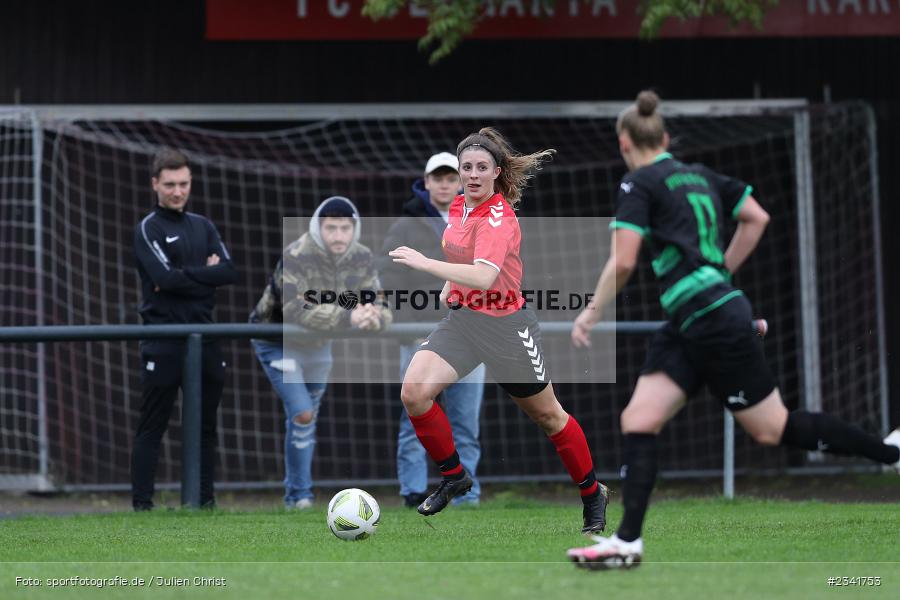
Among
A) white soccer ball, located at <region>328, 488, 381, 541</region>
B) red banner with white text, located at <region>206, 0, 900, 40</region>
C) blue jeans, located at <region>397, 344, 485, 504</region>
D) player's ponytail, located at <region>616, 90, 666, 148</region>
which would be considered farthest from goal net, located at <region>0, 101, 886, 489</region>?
player's ponytail, located at <region>616, 90, 666, 148</region>

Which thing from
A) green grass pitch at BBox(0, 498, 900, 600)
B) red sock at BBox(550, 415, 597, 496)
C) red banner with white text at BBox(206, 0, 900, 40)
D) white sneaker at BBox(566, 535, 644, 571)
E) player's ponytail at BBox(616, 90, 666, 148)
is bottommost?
green grass pitch at BBox(0, 498, 900, 600)

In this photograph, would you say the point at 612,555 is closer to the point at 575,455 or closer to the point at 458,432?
the point at 575,455

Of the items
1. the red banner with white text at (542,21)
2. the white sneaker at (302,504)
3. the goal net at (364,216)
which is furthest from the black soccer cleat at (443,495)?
the red banner with white text at (542,21)

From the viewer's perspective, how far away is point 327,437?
1175cm

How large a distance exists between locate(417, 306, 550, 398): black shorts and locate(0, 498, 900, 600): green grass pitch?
804mm

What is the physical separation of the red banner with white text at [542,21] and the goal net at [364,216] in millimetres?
664

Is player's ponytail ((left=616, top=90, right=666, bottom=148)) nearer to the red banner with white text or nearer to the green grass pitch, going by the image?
the green grass pitch

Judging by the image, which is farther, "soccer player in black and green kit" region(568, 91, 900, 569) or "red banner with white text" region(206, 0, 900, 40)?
"red banner with white text" region(206, 0, 900, 40)

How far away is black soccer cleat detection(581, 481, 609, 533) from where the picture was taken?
7.22m

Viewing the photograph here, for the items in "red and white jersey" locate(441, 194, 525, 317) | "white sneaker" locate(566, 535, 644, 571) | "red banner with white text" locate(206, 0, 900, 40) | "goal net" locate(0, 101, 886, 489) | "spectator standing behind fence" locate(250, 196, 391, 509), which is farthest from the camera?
"goal net" locate(0, 101, 886, 489)

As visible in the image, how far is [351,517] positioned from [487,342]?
1122 millimetres

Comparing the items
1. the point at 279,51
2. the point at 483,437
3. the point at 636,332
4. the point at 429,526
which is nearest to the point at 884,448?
the point at 429,526

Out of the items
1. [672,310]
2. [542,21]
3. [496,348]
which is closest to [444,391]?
[496,348]

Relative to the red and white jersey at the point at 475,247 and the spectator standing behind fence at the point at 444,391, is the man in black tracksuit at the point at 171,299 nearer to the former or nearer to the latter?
the spectator standing behind fence at the point at 444,391
